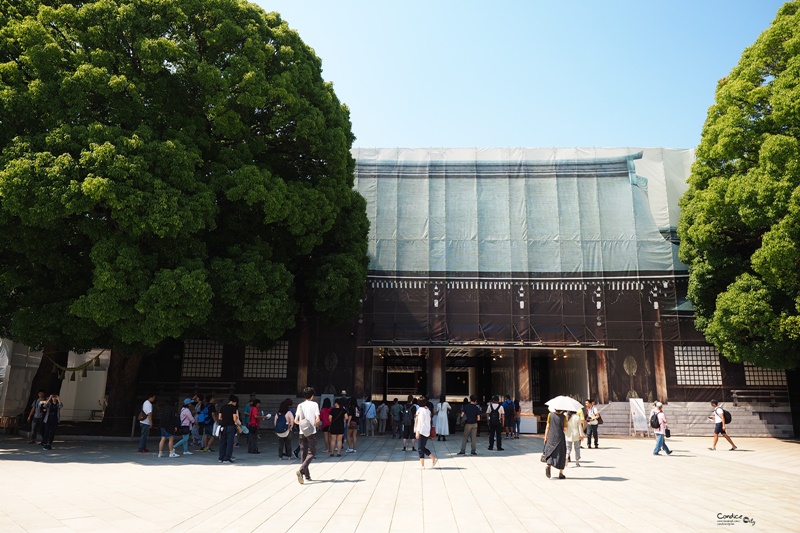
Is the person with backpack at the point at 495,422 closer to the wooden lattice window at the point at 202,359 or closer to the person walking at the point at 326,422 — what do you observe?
the person walking at the point at 326,422

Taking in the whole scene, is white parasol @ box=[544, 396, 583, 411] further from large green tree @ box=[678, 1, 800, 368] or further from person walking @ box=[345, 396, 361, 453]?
large green tree @ box=[678, 1, 800, 368]

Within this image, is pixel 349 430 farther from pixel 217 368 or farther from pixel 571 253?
pixel 571 253

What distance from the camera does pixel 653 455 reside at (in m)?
14.9

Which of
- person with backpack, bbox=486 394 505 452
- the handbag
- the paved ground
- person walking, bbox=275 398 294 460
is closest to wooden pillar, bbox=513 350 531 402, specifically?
person with backpack, bbox=486 394 505 452

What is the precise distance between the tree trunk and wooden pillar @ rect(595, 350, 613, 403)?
56.6 feet

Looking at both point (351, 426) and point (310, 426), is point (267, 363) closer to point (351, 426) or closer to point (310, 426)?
point (351, 426)

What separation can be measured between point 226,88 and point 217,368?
40.1 ft

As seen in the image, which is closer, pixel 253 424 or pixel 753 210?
pixel 253 424

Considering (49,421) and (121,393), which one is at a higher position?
(121,393)

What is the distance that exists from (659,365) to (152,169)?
19.7 metres

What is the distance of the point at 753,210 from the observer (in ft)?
55.5

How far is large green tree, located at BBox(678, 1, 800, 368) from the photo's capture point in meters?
16.2

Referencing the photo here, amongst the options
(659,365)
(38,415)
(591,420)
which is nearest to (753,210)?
(659,365)

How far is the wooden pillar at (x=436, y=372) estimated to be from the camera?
21609 millimetres
